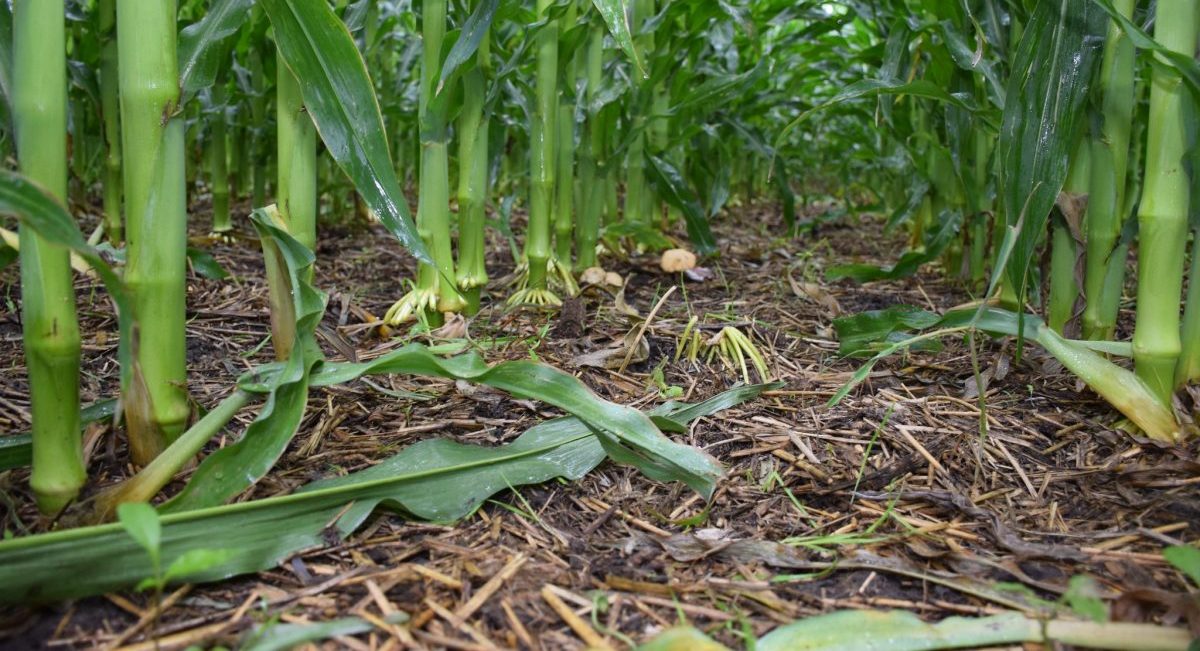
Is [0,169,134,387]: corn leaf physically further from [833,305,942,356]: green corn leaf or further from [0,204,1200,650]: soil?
[833,305,942,356]: green corn leaf

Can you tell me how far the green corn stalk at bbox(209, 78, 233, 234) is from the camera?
9.56 ft

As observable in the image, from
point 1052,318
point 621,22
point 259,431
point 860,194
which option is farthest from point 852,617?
point 860,194

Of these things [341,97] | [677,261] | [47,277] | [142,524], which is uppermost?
[341,97]

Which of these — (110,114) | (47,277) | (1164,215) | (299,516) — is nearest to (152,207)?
(47,277)

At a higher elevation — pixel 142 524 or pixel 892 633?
pixel 142 524

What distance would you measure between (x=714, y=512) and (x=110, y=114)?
7.29 ft

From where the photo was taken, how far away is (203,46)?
3.98ft

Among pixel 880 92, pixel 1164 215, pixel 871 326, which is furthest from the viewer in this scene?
pixel 871 326

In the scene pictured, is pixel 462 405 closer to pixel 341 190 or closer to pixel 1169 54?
pixel 1169 54

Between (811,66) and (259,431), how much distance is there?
114 inches

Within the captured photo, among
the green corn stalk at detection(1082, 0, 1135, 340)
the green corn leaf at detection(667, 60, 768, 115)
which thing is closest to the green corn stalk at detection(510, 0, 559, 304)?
the green corn leaf at detection(667, 60, 768, 115)

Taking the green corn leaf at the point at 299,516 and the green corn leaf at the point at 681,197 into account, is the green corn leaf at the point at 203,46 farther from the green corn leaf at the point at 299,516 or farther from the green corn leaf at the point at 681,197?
the green corn leaf at the point at 681,197

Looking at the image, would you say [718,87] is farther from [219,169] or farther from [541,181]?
[219,169]

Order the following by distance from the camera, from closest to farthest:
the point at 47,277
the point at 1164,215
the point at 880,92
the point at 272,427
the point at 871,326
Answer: the point at 47,277
the point at 272,427
the point at 1164,215
the point at 880,92
the point at 871,326
